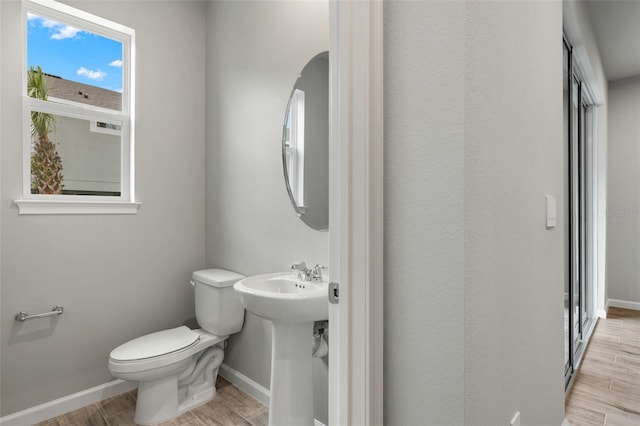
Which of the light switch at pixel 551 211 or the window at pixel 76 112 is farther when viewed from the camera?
the window at pixel 76 112

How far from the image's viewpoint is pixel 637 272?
3.37m

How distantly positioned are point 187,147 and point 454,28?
220 cm

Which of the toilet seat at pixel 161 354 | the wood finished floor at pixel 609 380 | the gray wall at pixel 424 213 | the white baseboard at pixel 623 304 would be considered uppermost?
the gray wall at pixel 424 213

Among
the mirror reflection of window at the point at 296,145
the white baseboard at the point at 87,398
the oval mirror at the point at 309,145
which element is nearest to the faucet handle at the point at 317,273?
the oval mirror at the point at 309,145

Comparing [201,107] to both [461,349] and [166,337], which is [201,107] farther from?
[461,349]

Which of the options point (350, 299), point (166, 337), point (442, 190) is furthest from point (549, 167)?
point (166, 337)

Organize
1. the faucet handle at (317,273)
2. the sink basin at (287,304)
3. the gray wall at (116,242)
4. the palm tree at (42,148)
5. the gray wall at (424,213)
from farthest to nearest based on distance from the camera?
the palm tree at (42,148)
the gray wall at (116,242)
the faucet handle at (317,273)
the sink basin at (287,304)
the gray wall at (424,213)

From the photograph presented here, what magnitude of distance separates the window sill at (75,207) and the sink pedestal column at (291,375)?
Result: 1319mm

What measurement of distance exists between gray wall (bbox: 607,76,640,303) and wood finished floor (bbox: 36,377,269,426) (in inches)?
136

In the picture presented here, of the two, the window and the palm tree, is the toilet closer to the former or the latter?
the window

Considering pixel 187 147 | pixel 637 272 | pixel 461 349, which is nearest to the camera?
pixel 461 349

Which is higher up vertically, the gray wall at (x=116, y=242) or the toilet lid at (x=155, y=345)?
the gray wall at (x=116, y=242)

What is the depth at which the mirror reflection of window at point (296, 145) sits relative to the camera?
1.97 m

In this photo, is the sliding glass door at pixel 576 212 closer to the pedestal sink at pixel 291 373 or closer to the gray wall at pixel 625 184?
the gray wall at pixel 625 184
